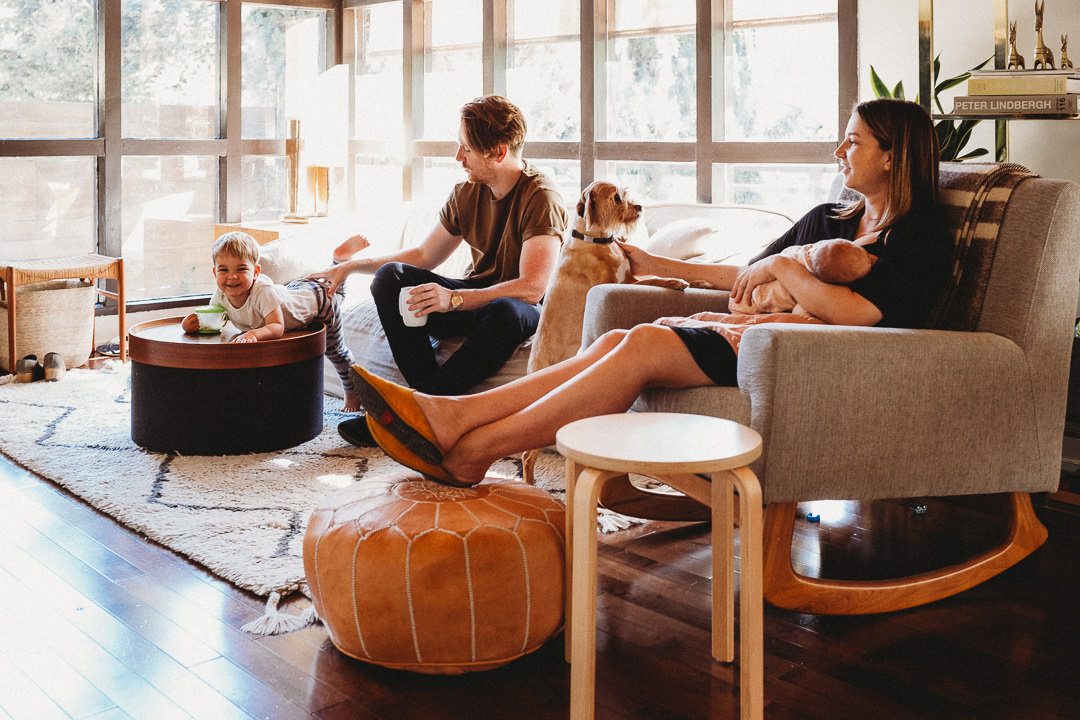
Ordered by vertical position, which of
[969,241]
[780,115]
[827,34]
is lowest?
[969,241]

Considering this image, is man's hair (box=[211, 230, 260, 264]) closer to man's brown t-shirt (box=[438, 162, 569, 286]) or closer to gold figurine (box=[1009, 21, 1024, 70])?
man's brown t-shirt (box=[438, 162, 569, 286])

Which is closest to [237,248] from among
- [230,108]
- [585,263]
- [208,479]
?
[208,479]

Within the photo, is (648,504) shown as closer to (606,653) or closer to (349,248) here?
(606,653)

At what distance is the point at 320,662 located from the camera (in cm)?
199

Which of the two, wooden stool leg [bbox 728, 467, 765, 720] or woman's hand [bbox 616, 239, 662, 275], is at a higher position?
woman's hand [bbox 616, 239, 662, 275]

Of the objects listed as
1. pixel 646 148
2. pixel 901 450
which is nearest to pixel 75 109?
pixel 646 148

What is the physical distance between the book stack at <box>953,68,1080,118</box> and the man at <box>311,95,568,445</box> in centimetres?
127

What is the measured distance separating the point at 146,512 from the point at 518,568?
1.41 metres

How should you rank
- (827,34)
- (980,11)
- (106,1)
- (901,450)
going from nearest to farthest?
(901,450)
(980,11)
(827,34)
(106,1)

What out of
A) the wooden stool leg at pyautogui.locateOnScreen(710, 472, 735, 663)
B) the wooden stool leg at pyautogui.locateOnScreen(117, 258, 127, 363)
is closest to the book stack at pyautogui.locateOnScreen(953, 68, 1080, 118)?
the wooden stool leg at pyautogui.locateOnScreen(710, 472, 735, 663)

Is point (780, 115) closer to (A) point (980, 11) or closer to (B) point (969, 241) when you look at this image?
(A) point (980, 11)

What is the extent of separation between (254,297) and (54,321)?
179 centimetres

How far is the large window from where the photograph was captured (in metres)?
4.26

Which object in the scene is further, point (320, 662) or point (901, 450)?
point (901, 450)
